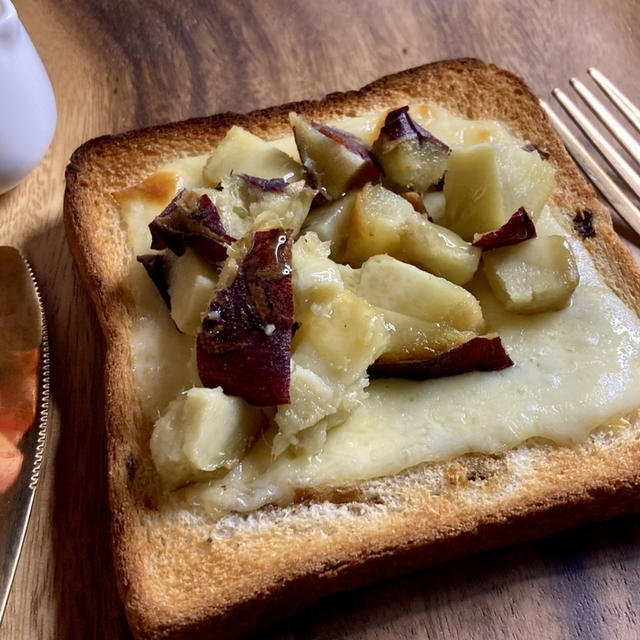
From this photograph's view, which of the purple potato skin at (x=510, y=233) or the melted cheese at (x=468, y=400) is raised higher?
the purple potato skin at (x=510, y=233)

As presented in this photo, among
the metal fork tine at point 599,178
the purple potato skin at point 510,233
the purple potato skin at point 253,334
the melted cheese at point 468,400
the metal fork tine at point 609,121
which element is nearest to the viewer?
the purple potato skin at point 253,334

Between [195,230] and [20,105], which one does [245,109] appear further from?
[195,230]

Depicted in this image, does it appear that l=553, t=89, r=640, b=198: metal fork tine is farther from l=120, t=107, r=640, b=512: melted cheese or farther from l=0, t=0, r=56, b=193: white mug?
l=0, t=0, r=56, b=193: white mug

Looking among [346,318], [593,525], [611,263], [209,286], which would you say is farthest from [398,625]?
[611,263]

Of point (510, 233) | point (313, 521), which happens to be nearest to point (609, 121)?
point (510, 233)

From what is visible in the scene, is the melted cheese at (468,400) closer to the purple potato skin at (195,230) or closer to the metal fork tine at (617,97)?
the purple potato skin at (195,230)

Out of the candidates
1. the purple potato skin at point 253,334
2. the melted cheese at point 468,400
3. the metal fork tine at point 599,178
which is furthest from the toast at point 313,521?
the metal fork tine at point 599,178

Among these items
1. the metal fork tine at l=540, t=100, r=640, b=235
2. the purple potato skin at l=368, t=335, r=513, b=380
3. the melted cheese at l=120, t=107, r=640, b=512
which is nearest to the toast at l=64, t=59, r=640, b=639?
the melted cheese at l=120, t=107, r=640, b=512

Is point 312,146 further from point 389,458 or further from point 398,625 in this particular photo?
point 398,625
